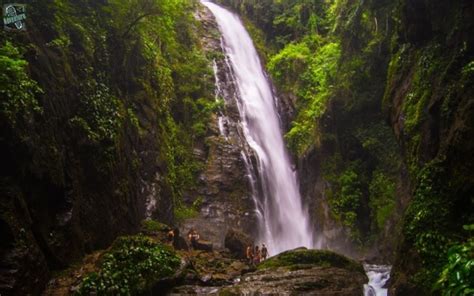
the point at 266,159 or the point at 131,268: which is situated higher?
the point at 266,159

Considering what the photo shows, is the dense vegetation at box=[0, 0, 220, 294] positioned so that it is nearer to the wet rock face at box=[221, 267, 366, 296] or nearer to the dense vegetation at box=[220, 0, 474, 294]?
the wet rock face at box=[221, 267, 366, 296]

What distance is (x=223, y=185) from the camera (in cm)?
2205

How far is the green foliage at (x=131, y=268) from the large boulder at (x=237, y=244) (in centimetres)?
452

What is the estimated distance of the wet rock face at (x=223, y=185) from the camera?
2044 cm

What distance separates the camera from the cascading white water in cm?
2202

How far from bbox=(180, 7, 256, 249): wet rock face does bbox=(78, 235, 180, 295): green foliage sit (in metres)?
7.48

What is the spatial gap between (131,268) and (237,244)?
20.6 ft

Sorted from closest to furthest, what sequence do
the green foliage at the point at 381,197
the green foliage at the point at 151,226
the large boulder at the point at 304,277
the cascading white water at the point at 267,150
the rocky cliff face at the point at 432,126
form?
the rocky cliff face at the point at 432,126 < the large boulder at the point at 304,277 < the green foliage at the point at 151,226 < the green foliage at the point at 381,197 < the cascading white water at the point at 267,150

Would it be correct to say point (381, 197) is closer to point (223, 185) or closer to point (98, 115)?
point (223, 185)

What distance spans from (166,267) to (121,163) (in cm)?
455

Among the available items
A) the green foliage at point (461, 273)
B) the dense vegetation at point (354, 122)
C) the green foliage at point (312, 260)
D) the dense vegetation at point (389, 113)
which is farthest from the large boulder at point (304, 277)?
the dense vegetation at point (354, 122)

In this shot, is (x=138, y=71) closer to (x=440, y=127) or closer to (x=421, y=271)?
(x=440, y=127)

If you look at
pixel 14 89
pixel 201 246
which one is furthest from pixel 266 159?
pixel 14 89

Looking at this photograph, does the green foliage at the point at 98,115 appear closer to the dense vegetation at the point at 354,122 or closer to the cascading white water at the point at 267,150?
the cascading white water at the point at 267,150
